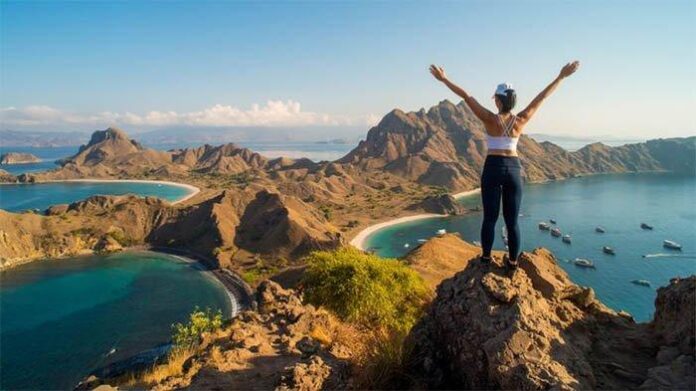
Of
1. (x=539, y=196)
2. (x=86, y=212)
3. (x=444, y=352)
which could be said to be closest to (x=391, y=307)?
(x=444, y=352)

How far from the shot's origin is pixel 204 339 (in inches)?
584

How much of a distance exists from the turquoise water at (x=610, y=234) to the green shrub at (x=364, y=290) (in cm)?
2566

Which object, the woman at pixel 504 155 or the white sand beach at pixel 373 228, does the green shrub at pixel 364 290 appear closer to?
the woman at pixel 504 155

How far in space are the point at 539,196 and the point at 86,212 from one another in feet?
501

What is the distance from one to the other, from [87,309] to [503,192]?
73274 mm

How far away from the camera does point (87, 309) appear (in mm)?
65438

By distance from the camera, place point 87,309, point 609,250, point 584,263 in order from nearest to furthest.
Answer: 1. point 87,309
2. point 584,263
3. point 609,250

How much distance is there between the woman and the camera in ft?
24.0

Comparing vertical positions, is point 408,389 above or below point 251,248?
above

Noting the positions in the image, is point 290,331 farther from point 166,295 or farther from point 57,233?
point 57,233

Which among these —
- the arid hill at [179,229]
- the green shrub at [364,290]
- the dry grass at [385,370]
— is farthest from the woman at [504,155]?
the arid hill at [179,229]

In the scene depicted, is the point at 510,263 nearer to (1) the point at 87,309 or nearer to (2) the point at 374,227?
(1) the point at 87,309

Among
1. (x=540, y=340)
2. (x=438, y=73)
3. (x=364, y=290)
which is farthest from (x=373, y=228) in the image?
(x=540, y=340)

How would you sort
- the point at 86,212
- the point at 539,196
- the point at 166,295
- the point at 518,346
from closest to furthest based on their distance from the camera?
the point at 518,346 → the point at 166,295 → the point at 86,212 → the point at 539,196
